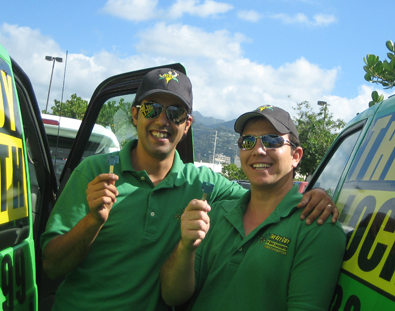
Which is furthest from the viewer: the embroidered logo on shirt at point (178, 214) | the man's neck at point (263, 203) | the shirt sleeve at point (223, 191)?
the shirt sleeve at point (223, 191)

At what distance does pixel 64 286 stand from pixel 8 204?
67cm

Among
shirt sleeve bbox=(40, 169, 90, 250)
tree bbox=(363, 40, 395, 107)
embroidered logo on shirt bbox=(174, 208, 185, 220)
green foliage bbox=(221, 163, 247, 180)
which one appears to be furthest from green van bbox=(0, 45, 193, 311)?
green foliage bbox=(221, 163, 247, 180)

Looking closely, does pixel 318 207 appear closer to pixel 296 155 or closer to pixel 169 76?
pixel 296 155

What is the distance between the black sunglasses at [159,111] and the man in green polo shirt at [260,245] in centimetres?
38

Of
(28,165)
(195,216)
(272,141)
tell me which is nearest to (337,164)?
(272,141)

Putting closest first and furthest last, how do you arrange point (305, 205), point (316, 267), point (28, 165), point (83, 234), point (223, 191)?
point (316, 267) < point (305, 205) < point (83, 234) < point (28, 165) < point (223, 191)

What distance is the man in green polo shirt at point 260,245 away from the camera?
184 cm

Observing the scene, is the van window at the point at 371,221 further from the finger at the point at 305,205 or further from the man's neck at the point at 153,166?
the man's neck at the point at 153,166

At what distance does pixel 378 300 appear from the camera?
146 centimetres

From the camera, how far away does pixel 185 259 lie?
2074 millimetres

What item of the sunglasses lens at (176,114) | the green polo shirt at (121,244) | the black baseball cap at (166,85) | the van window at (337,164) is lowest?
the green polo shirt at (121,244)

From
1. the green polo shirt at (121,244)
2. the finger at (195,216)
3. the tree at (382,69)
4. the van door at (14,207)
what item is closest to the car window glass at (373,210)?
the finger at (195,216)

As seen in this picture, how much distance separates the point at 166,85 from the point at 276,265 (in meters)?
1.24

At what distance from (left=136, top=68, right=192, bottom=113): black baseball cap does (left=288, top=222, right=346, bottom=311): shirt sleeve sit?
3.77ft
